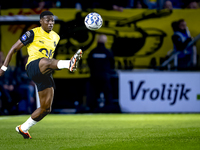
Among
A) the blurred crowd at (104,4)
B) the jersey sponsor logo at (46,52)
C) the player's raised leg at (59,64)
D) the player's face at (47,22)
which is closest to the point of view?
the player's raised leg at (59,64)

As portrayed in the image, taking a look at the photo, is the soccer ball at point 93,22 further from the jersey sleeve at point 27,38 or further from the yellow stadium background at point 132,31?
the yellow stadium background at point 132,31

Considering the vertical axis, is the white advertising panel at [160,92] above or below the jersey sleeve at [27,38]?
below

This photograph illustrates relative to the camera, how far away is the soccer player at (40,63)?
5.37m

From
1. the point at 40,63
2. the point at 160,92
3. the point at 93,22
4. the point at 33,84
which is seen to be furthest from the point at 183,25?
the point at 40,63

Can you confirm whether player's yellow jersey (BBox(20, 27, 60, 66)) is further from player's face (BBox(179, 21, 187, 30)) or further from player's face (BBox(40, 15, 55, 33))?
player's face (BBox(179, 21, 187, 30))

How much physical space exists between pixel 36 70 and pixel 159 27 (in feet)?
31.0

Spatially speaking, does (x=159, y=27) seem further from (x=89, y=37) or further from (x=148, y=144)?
(x=148, y=144)

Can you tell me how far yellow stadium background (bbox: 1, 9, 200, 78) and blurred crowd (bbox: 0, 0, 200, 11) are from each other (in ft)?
0.72

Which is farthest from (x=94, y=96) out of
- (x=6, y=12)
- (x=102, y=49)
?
(x=6, y=12)

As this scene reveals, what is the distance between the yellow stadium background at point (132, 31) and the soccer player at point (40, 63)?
771 centimetres

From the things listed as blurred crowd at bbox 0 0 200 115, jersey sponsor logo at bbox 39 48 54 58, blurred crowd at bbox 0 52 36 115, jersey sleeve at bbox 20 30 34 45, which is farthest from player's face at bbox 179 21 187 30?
jersey sleeve at bbox 20 30 34 45

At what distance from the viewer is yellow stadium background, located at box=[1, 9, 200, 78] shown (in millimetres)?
13711

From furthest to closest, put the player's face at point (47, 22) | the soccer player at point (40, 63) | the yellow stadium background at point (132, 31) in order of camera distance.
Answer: the yellow stadium background at point (132, 31) < the player's face at point (47, 22) < the soccer player at point (40, 63)

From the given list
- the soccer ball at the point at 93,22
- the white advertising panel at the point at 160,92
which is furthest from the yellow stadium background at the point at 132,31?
the soccer ball at the point at 93,22
